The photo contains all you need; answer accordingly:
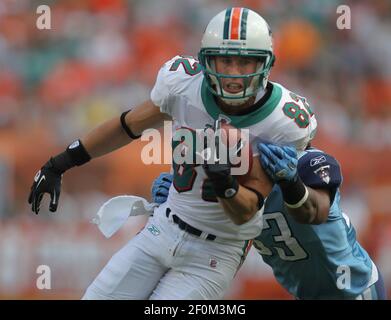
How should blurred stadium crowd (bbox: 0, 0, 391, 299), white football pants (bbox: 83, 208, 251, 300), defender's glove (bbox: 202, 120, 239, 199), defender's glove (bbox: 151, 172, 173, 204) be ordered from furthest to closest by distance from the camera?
blurred stadium crowd (bbox: 0, 0, 391, 299)
defender's glove (bbox: 151, 172, 173, 204)
white football pants (bbox: 83, 208, 251, 300)
defender's glove (bbox: 202, 120, 239, 199)

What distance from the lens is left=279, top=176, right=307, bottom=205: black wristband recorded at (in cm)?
345

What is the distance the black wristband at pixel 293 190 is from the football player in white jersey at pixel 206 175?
0.23 feet

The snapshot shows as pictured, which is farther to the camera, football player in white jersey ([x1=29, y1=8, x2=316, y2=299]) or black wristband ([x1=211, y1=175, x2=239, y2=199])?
football player in white jersey ([x1=29, y1=8, x2=316, y2=299])

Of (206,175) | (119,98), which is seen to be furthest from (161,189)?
(119,98)

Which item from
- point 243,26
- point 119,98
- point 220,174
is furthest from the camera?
point 119,98

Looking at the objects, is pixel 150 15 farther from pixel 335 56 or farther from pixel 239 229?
pixel 239 229

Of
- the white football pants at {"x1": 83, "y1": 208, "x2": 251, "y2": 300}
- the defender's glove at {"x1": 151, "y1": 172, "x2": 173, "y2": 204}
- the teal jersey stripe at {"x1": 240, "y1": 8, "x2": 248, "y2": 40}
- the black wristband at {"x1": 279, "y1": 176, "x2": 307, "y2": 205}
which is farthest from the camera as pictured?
the defender's glove at {"x1": 151, "y1": 172, "x2": 173, "y2": 204}

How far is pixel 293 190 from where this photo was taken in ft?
11.4

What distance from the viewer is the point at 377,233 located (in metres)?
6.13

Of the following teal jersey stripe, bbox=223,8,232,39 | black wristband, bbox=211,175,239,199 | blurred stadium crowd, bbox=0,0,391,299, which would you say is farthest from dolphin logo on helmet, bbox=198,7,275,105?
blurred stadium crowd, bbox=0,0,391,299

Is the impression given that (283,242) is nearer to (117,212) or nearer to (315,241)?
(315,241)

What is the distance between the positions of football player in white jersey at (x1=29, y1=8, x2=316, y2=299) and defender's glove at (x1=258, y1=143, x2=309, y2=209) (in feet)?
0.25

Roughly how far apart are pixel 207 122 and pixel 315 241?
75cm

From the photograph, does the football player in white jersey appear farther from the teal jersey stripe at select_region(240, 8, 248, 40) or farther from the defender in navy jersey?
the defender in navy jersey
